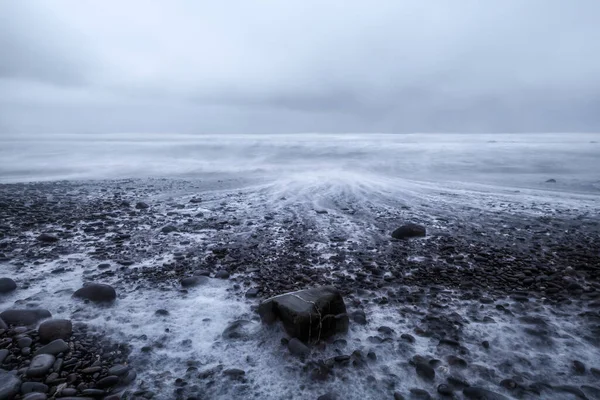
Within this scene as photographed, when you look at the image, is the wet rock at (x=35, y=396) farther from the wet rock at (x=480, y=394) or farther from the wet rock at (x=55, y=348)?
the wet rock at (x=480, y=394)

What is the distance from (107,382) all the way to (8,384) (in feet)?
2.52

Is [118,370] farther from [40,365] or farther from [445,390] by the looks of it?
[445,390]

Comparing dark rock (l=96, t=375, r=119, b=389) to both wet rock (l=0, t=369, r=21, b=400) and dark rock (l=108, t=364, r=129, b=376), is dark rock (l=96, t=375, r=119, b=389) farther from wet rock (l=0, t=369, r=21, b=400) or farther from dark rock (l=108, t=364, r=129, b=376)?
wet rock (l=0, t=369, r=21, b=400)

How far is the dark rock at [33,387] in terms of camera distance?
2.73 metres

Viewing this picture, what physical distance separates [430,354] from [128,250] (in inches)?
218

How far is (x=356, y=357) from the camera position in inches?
134

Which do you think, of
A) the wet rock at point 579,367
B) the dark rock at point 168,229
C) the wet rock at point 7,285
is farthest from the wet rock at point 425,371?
the dark rock at point 168,229

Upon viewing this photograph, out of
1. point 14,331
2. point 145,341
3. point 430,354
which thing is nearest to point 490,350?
point 430,354

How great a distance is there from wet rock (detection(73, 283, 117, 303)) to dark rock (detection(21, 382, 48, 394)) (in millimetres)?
1638

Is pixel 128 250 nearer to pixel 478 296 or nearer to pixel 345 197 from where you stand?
pixel 478 296

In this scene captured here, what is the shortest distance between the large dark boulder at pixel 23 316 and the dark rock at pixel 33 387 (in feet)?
4.03

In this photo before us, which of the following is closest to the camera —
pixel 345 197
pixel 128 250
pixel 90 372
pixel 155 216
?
pixel 90 372

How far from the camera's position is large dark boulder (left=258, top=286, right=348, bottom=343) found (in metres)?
3.57

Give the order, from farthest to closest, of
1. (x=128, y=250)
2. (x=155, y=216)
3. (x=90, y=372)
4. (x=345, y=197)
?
(x=345, y=197), (x=155, y=216), (x=128, y=250), (x=90, y=372)
